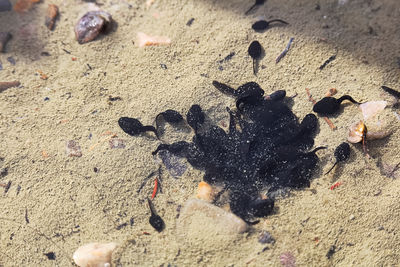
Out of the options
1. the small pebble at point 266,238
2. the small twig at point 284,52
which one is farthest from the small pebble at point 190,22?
the small pebble at point 266,238

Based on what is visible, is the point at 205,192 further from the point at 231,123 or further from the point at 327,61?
the point at 327,61

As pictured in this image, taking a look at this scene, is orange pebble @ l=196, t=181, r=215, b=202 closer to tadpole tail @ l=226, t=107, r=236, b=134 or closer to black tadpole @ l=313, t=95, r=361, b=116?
tadpole tail @ l=226, t=107, r=236, b=134

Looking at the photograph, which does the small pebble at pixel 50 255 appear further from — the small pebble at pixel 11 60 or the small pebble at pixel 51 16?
the small pebble at pixel 51 16

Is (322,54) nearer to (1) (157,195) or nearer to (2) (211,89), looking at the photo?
(2) (211,89)

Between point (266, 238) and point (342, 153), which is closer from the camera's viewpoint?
point (266, 238)

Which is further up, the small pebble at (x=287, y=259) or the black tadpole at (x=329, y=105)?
the black tadpole at (x=329, y=105)

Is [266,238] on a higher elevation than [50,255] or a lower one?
higher

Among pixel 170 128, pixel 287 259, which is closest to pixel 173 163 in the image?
pixel 170 128
